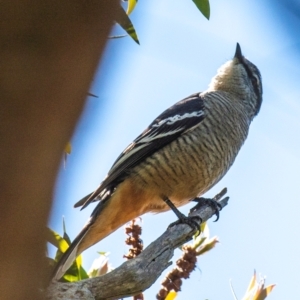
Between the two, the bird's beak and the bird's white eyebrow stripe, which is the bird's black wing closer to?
the bird's white eyebrow stripe

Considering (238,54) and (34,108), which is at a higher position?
(238,54)

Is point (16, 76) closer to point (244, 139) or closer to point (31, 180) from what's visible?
point (31, 180)

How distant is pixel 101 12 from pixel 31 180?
242mm

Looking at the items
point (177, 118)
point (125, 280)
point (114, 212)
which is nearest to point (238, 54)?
point (177, 118)

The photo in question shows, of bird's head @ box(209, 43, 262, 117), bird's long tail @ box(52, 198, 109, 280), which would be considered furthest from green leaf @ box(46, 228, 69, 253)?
bird's head @ box(209, 43, 262, 117)

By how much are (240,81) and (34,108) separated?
15.7 ft

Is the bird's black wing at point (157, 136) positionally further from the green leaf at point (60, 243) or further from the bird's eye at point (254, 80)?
the bird's eye at point (254, 80)

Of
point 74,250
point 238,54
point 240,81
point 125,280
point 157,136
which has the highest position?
point 238,54

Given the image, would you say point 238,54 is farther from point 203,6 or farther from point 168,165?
point 203,6

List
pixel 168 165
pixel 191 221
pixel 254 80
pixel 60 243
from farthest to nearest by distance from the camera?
pixel 254 80, pixel 168 165, pixel 191 221, pixel 60 243

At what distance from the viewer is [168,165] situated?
4.22 meters

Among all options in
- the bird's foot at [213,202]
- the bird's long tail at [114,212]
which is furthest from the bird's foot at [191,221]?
the bird's long tail at [114,212]

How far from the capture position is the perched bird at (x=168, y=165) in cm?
405

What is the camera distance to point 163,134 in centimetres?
437
